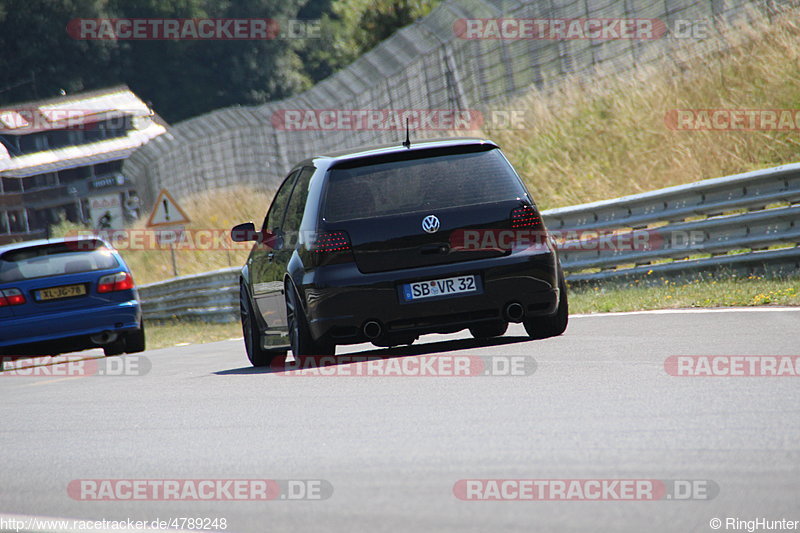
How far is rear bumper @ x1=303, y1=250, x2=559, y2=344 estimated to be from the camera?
9.27m

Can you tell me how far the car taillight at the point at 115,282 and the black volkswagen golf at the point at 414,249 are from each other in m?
6.35

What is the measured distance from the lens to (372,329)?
9.27 metres

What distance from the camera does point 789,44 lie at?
1753 cm

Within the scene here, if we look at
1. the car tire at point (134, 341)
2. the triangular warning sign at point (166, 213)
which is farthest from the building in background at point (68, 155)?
the car tire at point (134, 341)

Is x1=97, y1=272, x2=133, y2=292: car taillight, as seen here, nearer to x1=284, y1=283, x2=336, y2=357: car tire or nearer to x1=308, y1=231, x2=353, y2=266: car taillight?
x1=284, y1=283, x2=336, y2=357: car tire

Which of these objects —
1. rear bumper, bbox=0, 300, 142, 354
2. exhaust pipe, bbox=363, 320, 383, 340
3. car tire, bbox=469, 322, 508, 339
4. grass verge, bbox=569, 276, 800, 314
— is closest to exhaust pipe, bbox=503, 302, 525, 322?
exhaust pipe, bbox=363, 320, 383, 340

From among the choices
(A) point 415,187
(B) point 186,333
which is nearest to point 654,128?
(B) point 186,333

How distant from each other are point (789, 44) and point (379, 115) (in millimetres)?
11924

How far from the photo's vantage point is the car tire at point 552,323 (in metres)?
10.1

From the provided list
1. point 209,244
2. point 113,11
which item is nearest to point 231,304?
point 209,244

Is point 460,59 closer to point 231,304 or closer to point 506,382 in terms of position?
point 231,304

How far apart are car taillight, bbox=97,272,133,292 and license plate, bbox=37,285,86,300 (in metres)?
0.22

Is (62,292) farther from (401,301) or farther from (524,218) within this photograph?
(524,218)

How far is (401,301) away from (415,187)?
85 centimetres
